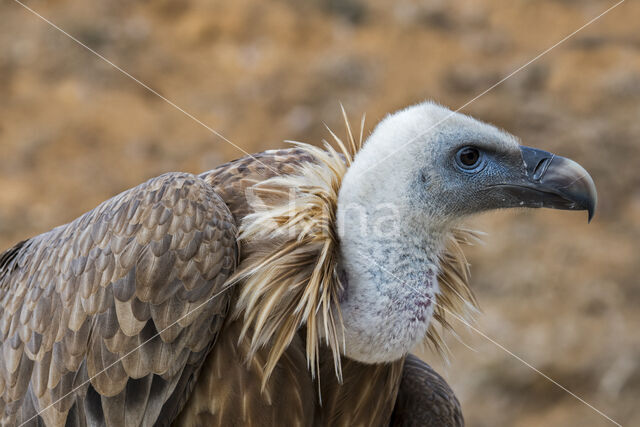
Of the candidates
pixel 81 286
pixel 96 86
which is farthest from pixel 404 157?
pixel 96 86

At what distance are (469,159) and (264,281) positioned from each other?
837 millimetres

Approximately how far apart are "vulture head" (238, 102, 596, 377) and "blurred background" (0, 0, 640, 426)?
4.34m

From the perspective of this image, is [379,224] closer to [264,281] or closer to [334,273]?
[334,273]

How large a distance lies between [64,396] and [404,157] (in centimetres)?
143

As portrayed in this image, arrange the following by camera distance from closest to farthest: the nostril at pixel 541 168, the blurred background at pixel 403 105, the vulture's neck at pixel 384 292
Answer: the vulture's neck at pixel 384 292, the nostril at pixel 541 168, the blurred background at pixel 403 105

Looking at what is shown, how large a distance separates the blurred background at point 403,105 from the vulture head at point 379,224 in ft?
14.2

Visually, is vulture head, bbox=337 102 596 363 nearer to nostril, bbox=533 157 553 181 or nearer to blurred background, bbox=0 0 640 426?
nostril, bbox=533 157 553 181

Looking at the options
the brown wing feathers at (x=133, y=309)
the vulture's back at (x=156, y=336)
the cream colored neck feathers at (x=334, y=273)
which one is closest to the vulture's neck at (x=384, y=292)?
the cream colored neck feathers at (x=334, y=273)

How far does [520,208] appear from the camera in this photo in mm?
2832

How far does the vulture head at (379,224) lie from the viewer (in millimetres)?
2586

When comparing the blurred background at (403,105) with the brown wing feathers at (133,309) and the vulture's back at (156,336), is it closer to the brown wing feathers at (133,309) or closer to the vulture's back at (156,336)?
the vulture's back at (156,336)

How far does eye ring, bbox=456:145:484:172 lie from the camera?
276 centimetres

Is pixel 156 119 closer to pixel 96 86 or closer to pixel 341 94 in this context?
pixel 96 86

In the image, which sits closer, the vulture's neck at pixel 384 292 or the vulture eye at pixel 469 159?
the vulture's neck at pixel 384 292
